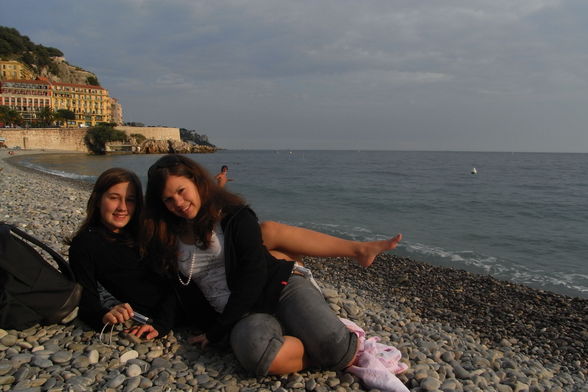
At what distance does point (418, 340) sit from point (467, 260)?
7.08m

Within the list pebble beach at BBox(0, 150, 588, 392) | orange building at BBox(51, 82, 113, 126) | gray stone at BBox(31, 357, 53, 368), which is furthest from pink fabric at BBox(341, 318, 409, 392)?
orange building at BBox(51, 82, 113, 126)

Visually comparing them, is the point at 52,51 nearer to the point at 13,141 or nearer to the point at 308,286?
the point at 13,141

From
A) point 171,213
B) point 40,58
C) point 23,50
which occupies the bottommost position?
point 171,213

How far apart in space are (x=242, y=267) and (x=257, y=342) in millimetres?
496

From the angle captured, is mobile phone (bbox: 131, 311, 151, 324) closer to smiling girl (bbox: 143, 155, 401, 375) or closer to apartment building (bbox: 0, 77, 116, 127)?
smiling girl (bbox: 143, 155, 401, 375)

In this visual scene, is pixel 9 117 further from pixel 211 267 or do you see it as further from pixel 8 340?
pixel 211 267

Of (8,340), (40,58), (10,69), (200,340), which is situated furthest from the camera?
(40,58)

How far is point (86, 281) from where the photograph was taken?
9.87 ft

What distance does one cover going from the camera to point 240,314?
2764 mm

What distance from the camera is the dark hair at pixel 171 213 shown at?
280 cm

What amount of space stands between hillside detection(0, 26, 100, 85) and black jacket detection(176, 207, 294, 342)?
11495cm

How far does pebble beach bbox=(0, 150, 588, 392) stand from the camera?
2.66 meters

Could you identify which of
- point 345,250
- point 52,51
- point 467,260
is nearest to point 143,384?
point 345,250

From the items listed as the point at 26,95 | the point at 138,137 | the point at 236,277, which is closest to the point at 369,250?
the point at 236,277
